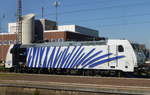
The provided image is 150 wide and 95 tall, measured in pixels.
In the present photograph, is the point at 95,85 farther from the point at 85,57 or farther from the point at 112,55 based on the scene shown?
the point at 85,57

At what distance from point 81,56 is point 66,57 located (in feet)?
7.43

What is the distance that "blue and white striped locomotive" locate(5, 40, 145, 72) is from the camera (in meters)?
28.8

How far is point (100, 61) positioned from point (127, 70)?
350cm

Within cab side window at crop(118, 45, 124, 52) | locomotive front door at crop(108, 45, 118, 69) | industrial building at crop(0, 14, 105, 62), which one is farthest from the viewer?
industrial building at crop(0, 14, 105, 62)

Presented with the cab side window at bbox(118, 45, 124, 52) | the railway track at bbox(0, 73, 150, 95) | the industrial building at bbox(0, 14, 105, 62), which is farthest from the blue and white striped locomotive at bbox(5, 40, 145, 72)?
the industrial building at bbox(0, 14, 105, 62)

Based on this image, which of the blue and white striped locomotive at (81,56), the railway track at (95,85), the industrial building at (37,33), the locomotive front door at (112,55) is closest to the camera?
the railway track at (95,85)

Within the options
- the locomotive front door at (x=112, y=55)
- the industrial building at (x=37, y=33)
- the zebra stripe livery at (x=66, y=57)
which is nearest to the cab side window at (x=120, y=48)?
the locomotive front door at (x=112, y=55)

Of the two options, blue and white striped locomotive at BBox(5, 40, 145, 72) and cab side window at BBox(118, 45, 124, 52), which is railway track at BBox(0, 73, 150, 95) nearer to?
blue and white striped locomotive at BBox(5, 40, 145, 72)

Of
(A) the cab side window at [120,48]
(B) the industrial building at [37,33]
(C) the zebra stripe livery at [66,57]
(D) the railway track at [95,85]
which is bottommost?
(D) the railway track at [95,85]

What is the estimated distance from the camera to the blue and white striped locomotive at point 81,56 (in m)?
28.8

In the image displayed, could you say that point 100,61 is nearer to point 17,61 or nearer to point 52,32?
point 17,61

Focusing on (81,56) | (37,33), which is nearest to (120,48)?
(81,56)

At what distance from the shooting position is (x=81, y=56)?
3225 cm

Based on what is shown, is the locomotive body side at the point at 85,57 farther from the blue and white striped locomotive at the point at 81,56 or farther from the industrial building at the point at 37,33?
the industrial building at the point at 37,33
